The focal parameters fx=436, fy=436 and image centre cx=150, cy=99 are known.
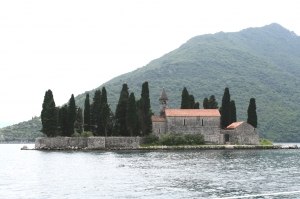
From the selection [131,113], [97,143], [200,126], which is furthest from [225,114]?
[97,143]

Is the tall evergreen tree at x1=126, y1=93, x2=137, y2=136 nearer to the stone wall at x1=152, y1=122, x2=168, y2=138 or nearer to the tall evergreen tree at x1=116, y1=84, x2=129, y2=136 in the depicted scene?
the tall evergreen tree at x1=116, y1=84, x2=129, y2=136

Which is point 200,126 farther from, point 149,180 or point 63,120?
point 149,180

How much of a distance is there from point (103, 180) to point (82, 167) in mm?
9325

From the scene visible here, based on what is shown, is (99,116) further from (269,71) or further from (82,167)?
(269,71)

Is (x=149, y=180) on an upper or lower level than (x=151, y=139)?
lower

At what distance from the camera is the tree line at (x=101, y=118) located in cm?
6894

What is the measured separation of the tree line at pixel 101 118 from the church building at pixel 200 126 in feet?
8.42

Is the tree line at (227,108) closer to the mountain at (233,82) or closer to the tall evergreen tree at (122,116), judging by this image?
the tall evergreen tree at (122,116)

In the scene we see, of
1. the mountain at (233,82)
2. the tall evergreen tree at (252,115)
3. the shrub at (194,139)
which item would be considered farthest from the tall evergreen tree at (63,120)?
the mountain at (233,82)

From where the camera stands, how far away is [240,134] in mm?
71188

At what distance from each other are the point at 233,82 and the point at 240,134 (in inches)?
3039

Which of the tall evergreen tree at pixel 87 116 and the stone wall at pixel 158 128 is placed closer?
the stone wall at pixel 158 128

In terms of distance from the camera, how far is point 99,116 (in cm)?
→ 7156

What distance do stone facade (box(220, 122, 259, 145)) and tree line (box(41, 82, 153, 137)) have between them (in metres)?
12.7
